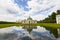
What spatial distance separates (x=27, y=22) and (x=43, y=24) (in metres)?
0.67

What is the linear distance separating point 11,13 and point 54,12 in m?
1.71

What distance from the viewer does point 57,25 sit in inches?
248

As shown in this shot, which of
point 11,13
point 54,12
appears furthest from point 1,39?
point 54,12

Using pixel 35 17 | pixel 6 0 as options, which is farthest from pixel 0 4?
pixel 35 17

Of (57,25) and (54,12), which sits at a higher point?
(54,12)

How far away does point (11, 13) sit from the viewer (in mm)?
5992

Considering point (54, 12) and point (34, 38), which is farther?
point (54, 12)

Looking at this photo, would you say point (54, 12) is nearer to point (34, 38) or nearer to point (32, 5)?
point (32, 5)

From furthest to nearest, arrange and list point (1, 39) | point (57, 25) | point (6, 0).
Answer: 1. point (57, 25)
2. point (6, 0)
3. point (1, 39)

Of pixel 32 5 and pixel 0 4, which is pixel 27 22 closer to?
pixel 32 5

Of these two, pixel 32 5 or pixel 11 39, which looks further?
pixel 32 5

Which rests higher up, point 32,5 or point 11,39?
point 32,5

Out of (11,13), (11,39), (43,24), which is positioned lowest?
(11,39)

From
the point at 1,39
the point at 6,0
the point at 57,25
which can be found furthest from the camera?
the point at 57,25
